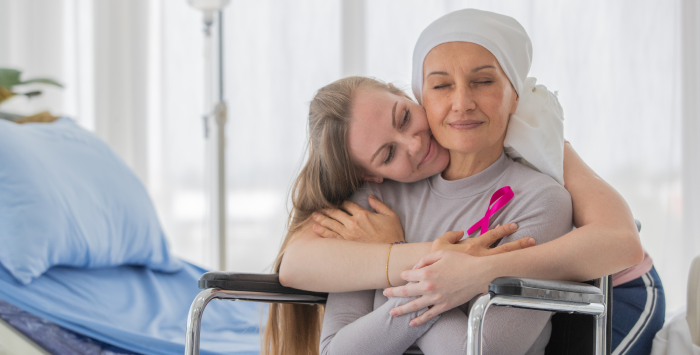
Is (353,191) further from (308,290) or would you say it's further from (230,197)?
(230,197)

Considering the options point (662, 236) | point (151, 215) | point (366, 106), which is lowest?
point (662, 236)

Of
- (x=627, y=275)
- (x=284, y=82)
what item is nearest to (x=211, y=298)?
(x=627, y=275)

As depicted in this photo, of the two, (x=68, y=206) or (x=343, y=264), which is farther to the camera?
(x=68, y=206)

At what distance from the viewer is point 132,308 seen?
1.92 metres

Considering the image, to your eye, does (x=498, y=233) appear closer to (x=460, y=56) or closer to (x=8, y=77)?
(x=460, y=56)

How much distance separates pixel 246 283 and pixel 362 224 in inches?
12.4

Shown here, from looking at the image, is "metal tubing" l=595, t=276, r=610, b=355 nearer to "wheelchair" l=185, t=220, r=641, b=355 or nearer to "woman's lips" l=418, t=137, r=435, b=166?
"wheelchair" l=185, t=220, r=641, b=355

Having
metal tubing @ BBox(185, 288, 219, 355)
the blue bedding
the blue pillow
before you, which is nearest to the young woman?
metal tubing @ BBox(185, 288, 219, 355)

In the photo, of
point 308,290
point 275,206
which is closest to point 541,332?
point 308,290

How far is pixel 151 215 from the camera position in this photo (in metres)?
2.24

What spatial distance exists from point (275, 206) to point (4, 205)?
1646 mm

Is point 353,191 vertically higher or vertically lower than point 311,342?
higher

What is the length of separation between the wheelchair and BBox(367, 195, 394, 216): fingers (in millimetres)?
260

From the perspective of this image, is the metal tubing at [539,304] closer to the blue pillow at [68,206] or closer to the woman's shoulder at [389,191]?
the woman's shoulder at [389,191]
